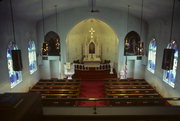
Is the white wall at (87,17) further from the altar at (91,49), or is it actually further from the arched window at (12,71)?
the arched window at (12,71)

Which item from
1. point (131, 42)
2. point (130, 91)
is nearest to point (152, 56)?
point (131, 42)

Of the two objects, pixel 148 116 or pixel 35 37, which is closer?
pixel 148 116

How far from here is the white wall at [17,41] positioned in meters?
8.04

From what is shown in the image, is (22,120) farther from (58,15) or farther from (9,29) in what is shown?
(58,15)

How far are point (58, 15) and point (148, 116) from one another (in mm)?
12787

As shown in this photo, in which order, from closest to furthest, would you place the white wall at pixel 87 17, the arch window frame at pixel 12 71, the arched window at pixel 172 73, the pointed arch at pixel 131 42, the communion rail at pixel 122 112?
the communion rail at pixel 122 112, the arched window at pixel 172 73, the arch window frame at pixel 12 71, the white wall at pixel 87 17, the pointed arch at pixel 131 42

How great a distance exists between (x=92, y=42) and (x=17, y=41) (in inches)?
341

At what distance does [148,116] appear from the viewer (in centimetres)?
255

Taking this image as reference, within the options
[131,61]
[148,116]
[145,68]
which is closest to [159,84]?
[145,68]

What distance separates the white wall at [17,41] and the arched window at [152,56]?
10.4 metres

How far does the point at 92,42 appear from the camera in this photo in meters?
16.9

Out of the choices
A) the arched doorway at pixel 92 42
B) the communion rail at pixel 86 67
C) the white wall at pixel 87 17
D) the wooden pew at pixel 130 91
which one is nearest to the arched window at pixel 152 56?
the white wall at pixel 87 17

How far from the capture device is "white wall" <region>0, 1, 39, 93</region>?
8.04 meters

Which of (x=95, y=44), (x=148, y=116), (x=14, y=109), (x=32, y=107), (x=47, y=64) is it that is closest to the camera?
(x=14, y=109)
